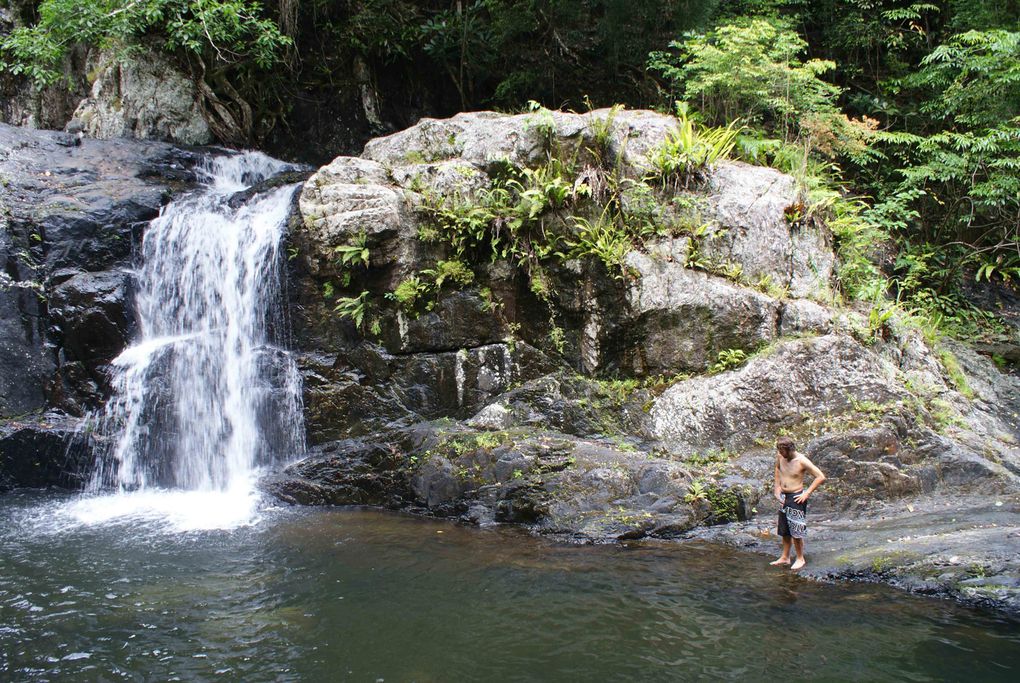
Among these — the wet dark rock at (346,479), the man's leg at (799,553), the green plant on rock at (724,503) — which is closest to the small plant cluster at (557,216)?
the wet dark rock at (346,479)

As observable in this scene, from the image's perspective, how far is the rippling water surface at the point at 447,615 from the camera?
4.80m

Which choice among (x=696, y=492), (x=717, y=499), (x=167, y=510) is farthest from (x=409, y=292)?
(x=717, y=499)

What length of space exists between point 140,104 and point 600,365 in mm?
11628

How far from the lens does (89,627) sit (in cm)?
543

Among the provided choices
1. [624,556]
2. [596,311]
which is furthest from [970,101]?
[624,556]

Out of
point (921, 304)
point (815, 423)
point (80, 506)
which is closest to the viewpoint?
point (815, 423)

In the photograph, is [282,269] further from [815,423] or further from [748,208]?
[815,423]

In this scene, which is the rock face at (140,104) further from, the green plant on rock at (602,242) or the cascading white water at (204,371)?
the green plant on rock at (602,242)

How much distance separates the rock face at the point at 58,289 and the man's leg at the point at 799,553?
9552 mm

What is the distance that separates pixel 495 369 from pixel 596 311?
1662mm

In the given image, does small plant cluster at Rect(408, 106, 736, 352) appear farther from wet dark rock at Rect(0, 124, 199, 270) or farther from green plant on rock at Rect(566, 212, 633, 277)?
wet dark rock at Rect(0, 124, 199, 270)

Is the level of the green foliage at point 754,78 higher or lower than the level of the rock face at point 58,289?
higher

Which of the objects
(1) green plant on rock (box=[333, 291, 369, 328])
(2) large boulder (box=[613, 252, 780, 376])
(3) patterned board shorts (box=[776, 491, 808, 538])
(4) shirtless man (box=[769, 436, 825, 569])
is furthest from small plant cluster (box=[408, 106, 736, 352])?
(3) patterned board shorts (box=[776, 491, 808, 538])

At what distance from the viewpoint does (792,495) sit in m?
6.57
